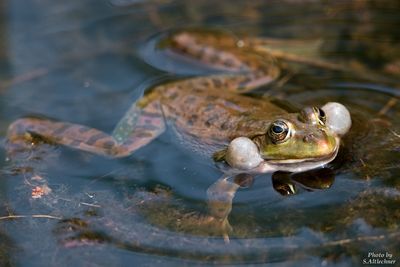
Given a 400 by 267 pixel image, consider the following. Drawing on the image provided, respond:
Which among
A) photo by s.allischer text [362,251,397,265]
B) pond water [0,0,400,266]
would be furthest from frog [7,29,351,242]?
photo by s.allischer text [362,251,397,265]

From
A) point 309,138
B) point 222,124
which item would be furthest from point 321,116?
point 222,124

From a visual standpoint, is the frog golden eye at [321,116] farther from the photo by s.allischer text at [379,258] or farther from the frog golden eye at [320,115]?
the photo by s.allischer text at [379,258]

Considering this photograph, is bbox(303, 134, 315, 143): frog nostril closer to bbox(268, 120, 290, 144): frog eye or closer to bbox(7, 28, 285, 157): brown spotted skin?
bbox(268, 120, 290, 144): frog eye

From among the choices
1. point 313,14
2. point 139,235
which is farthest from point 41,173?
point 313,14

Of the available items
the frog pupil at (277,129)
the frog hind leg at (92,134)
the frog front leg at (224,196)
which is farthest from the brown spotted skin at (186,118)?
the frog front leg at (224,196)

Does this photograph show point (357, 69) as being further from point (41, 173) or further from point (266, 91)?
point (41, 173)
